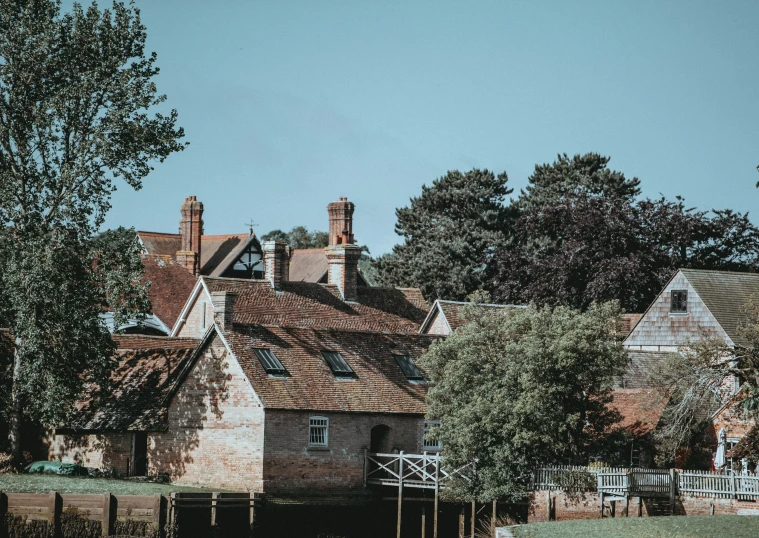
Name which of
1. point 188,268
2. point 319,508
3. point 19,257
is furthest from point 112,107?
point 188,268

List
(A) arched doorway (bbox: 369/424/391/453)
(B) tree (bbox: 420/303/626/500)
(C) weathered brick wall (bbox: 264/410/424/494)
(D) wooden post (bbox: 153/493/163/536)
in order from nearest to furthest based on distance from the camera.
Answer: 1. (D) wooden post (bbox: 153/493/163/536)
2. (B) tree (bbox: 420/303/626/500)
3. (C) weathered brick wall (bbox: 264/410/424/494)
4. (A) arched doorway (bbox: 369/424/391/453)

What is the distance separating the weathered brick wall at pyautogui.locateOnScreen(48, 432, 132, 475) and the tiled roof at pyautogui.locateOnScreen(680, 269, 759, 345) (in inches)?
1089

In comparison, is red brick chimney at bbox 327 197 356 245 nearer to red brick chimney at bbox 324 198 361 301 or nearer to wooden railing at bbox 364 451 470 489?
red brick chimney at bbox 324 198 361 301

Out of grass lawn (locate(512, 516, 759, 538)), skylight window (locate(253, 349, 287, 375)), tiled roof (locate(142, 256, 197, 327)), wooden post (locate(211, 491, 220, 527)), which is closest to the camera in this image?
grass lawn (locate(512, 516, 759, 538))

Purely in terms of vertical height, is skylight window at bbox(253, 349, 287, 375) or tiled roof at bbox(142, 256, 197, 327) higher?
tiled roof at bbox(142, 256, 197, 327)

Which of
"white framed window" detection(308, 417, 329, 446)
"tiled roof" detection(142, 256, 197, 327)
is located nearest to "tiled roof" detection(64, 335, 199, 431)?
"white framed window" detection(308, 417, 329, 446)

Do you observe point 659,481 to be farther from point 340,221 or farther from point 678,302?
point 340,221

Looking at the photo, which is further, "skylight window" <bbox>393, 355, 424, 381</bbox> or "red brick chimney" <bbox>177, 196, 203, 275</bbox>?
"red brick chimney" <bbox>177, 196, 203, 275</bbox>

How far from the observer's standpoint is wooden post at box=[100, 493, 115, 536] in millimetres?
37594

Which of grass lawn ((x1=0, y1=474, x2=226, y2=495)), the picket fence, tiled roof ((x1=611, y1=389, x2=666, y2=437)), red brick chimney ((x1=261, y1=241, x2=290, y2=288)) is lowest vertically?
grass lawn ((x1=0, y1=474, x2=226, y2=495))

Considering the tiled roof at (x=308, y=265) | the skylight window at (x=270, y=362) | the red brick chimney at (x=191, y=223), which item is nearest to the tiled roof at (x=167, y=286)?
the red brick chimney at (x=191, y=223)

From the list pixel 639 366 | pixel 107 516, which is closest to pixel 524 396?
pixel 107 516

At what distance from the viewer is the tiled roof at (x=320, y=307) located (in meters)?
62.1

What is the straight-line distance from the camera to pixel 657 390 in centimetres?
4425
